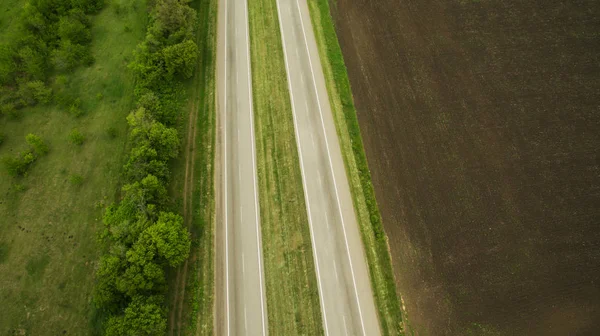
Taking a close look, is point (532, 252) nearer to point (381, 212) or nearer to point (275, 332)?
point (381, 212)

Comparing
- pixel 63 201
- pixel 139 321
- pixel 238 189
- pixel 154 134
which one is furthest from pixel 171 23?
pixel 139 321

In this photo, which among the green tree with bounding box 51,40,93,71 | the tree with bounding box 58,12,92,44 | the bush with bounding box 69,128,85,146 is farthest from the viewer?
the tree with bounding box 58,12,92,44

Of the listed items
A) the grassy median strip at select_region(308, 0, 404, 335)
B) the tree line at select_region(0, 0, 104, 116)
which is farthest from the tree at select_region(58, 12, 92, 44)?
the grassy median strip at select_region(308, 0, 404, 335)

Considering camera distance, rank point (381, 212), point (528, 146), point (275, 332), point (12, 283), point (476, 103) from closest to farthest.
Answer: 1. point (275, 332)
2. point (12, 283)
3. point (381, 212)
4. point (528, 146)
5. point (476, 103)

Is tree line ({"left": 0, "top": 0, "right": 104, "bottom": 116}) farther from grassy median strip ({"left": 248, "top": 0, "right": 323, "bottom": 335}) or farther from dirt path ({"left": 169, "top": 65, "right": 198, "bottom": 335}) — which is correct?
grassy median strip ({"left": 248, "top": 0, "right": 323, "bottom": 335})

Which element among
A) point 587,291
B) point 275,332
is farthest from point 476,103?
point 275,332

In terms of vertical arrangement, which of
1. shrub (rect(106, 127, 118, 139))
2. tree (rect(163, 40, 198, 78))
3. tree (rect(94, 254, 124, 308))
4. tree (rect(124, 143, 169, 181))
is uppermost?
tree (rect(163, 40, 198, 78))

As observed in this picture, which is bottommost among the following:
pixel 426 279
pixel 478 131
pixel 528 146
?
pixel 426 279
